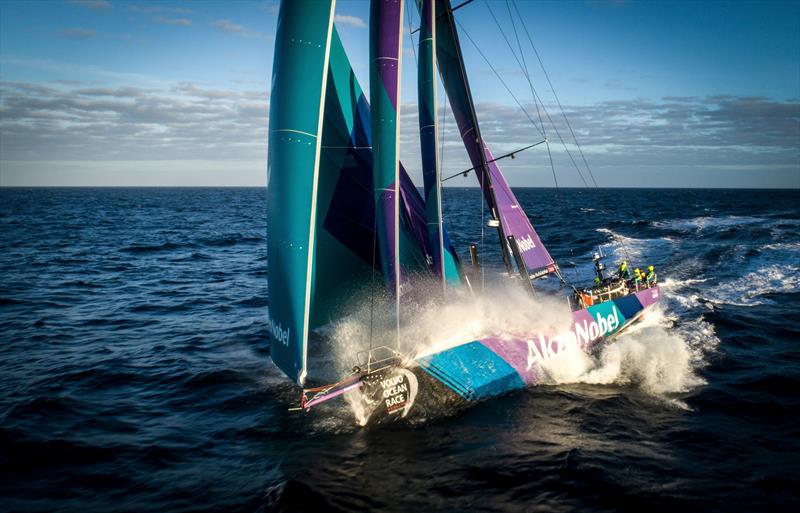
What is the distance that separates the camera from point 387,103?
381 inches

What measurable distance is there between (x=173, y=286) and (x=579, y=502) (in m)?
20.6

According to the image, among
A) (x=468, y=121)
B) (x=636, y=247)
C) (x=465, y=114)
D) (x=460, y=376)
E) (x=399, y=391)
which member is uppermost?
(x=465, y=114)

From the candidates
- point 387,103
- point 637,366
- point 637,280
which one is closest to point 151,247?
point 387,103

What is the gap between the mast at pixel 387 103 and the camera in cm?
966

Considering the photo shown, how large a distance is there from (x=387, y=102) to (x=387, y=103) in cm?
2

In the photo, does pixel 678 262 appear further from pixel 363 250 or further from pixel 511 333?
pixel 363 250

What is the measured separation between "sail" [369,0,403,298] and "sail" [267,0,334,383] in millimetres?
1562

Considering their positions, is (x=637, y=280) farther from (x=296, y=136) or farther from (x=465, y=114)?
(x=296, y=136)

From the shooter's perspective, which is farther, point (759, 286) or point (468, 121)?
point (759, 286)

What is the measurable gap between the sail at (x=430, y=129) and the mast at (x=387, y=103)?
53.8 inches

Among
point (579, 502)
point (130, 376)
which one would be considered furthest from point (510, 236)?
point (130, 376)

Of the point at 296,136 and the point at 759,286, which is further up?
the point at 296,136

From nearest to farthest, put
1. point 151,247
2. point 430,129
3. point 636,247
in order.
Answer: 1. point 430,129
2. point 636,247
3. point 151,247

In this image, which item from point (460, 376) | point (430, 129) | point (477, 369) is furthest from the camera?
point (430, 129)
